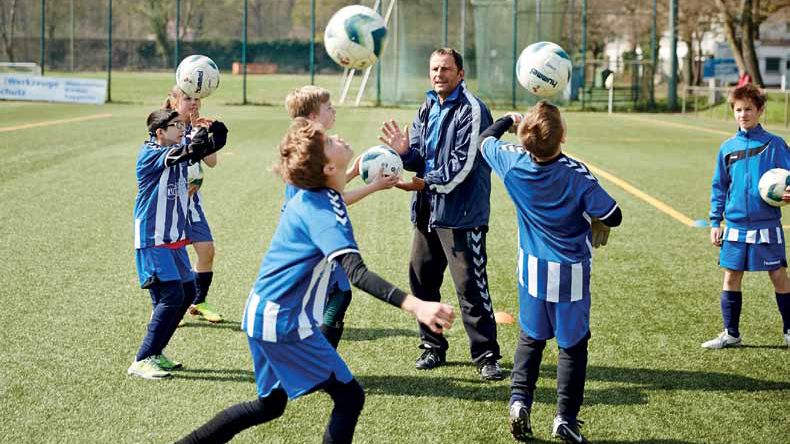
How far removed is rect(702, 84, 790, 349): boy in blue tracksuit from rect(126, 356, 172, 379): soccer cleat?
145 inches

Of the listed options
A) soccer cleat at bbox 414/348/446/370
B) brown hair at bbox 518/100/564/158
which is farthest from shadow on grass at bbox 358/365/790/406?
brown hair at bbox 518/100/564/158

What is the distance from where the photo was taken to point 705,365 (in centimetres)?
625

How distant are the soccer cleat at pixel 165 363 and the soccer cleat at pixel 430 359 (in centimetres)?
153

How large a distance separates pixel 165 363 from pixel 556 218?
270 centimetres

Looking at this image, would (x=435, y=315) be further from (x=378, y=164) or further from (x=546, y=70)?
(x=546, y=70)

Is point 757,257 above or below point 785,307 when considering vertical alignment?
above

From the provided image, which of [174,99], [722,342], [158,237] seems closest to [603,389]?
[722,342]

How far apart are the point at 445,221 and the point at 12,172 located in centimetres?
1083

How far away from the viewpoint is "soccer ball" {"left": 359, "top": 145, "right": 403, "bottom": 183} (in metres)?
→ 4.99

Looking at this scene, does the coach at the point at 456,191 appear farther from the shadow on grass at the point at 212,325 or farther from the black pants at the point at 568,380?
the shadow on grass at the point at 212,325

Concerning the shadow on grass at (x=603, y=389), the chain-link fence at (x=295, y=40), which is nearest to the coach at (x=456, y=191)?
the shadow on grass at (x=603, y=389)

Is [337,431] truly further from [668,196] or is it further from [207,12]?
[207,12]

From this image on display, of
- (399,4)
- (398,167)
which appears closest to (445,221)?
(398,167)

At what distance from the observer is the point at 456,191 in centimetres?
601
